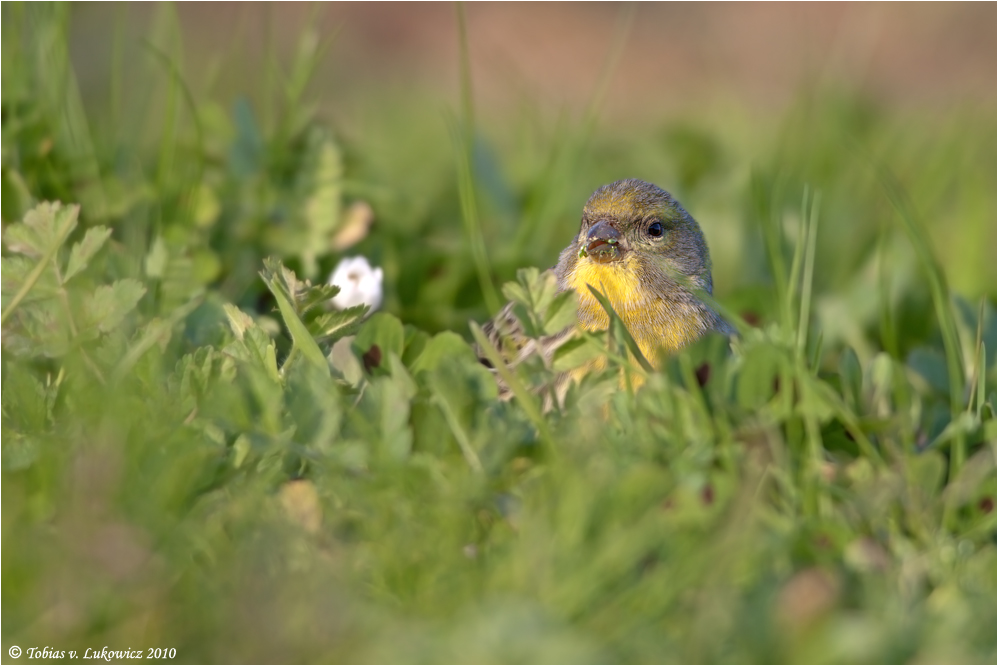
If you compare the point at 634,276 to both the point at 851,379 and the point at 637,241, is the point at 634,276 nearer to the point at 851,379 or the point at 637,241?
the point at 637,241

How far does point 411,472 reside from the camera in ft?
7.77

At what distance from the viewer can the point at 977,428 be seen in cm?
276

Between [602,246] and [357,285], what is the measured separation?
0.80 m

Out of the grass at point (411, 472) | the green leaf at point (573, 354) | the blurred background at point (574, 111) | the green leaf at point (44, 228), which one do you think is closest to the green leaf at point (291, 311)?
the grass at point (411, 472)

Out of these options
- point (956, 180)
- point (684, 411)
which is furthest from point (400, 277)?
point (956, 180)

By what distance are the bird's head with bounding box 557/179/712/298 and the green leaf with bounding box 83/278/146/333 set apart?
1.40 m

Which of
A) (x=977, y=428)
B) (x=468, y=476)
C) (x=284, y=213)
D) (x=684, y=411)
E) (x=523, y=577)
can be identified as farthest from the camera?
(x=284, y=213)

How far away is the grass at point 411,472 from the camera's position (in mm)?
2098

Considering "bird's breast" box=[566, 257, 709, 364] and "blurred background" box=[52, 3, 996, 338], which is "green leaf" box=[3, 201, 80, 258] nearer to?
"blurred background" box=[52, 3, 996, 338]

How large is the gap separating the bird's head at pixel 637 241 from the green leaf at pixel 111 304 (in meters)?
1.40

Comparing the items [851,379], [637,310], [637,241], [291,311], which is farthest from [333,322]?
[851,379]

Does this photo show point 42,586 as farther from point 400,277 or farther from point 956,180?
point 956,180

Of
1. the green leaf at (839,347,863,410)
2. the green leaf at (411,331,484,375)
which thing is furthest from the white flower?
the green leaf at (839,347,863,410)

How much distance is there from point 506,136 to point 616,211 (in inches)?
150
